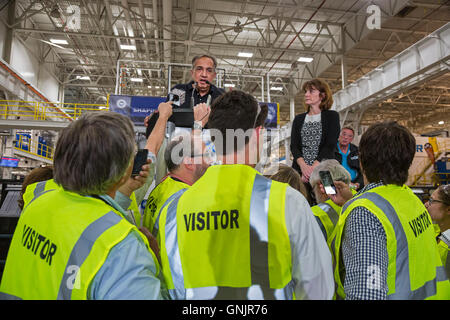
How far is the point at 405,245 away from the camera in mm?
1554

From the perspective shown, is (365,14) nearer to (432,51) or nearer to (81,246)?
(432,51)

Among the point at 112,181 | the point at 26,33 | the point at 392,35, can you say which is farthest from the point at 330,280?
the point at 26,33

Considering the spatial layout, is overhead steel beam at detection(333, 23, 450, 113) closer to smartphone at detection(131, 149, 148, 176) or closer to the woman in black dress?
the woman in black dress

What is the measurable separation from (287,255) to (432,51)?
11.9m

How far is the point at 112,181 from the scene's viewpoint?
1237mm

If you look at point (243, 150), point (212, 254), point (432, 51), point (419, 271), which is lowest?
point (419, 271)

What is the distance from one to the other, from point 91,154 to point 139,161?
53cm

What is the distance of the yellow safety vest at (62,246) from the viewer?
Answer: 40.9 inches

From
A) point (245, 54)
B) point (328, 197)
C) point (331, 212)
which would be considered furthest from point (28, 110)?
point (331, 212)

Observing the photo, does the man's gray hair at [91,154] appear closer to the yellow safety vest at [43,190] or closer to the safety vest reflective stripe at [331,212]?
the yellow safety vest at [43,190]

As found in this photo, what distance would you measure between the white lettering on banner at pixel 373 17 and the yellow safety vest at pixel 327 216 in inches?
582

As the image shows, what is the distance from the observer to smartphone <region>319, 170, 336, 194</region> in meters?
2.19

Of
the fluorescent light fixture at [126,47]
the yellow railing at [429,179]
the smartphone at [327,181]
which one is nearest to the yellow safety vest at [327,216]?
the smartphone at [327,181]

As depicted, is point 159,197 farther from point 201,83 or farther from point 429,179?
point 429,179
